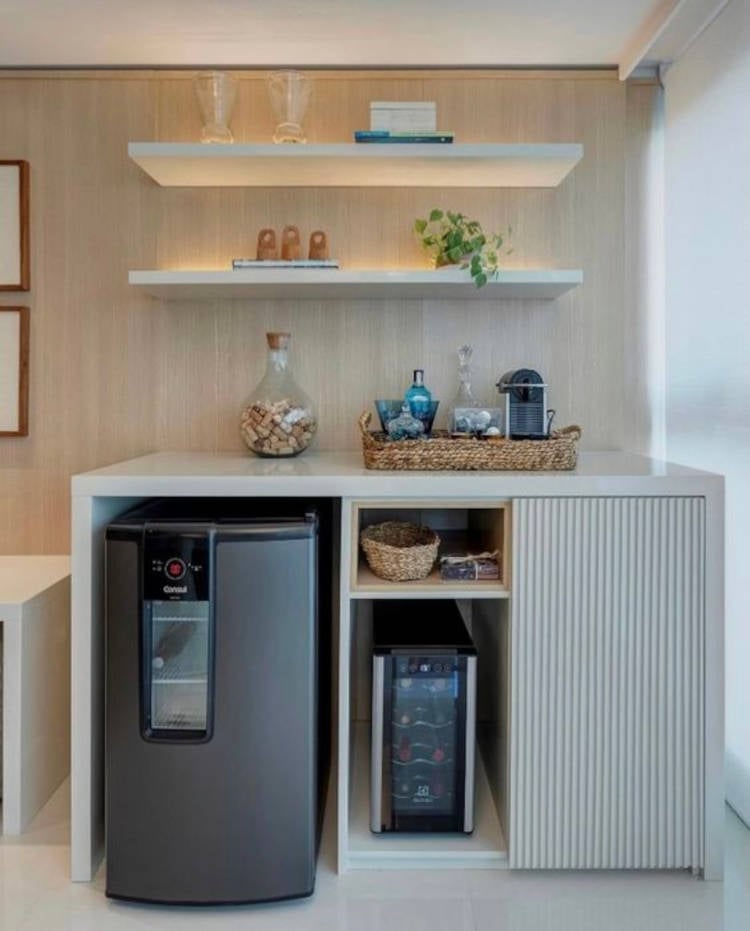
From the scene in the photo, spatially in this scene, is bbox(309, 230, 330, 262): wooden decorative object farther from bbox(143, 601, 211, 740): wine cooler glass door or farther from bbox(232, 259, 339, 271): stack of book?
bbox(143, 601, 211, 740): wine cooler glass door

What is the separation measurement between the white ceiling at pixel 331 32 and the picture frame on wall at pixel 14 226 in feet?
1.06

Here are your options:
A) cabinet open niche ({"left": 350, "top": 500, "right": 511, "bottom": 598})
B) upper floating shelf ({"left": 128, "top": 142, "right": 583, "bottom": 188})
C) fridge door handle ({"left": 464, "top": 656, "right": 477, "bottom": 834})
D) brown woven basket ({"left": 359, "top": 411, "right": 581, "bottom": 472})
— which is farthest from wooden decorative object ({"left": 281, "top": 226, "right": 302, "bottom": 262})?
fridge door handle ({"left": 464, "top": 656, "right": 477, "bottom": 834})

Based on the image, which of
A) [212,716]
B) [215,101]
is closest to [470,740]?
[212,716]

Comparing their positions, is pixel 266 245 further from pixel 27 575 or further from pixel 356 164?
pixel 27 575

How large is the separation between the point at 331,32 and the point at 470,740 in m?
1.92

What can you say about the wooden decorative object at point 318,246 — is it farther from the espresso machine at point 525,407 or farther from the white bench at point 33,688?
the white bench at point 33,688

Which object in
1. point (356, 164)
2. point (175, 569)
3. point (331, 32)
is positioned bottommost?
point (175, 569)

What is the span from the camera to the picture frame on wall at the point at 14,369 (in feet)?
7.89

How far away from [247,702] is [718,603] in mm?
1095

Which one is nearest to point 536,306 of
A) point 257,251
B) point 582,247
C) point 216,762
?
point 582,247

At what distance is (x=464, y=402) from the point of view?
7.50ft

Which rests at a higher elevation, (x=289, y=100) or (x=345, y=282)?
(x=289, y=100)

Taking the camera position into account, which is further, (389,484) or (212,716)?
(389,484)

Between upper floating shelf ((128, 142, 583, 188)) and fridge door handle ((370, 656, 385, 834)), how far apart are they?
1.37 m
